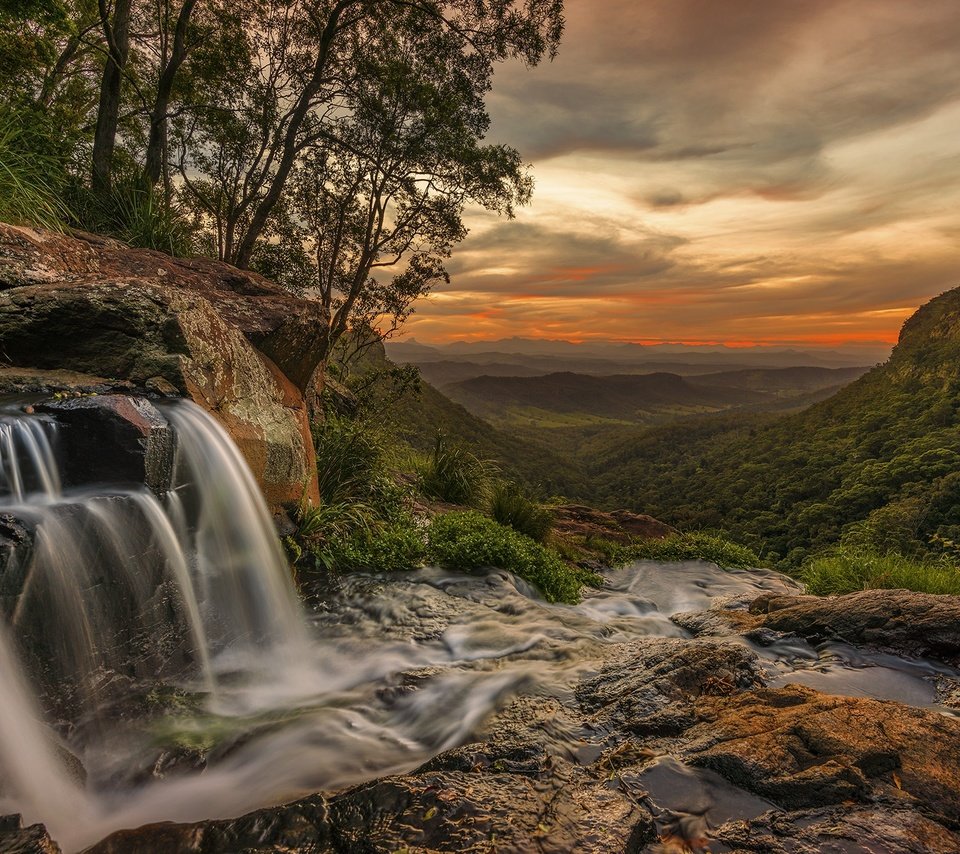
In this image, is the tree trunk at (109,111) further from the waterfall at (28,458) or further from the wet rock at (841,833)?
the wet rock at (841,833)

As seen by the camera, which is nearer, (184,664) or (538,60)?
(184,664)

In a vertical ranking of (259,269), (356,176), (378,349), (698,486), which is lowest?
(698,486)

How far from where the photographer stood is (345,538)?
26.2 ft

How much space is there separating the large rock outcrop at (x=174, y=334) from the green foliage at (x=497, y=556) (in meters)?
2.29

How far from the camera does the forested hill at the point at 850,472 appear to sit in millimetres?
23984

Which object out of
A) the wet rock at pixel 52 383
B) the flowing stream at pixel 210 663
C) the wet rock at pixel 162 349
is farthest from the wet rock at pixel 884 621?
the wet rock at pixel 52 383

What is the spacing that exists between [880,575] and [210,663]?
893cm

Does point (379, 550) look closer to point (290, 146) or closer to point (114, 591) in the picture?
point (114, 591)

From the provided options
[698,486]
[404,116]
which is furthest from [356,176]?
[698,486]

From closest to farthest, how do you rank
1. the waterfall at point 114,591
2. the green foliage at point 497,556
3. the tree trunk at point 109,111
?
the waterfall at point 114,591
the green foliage at point 497,556
the tree trunk at point 109,111

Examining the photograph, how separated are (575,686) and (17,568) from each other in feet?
14.2

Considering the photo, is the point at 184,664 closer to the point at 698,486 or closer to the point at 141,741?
the point at 141,741

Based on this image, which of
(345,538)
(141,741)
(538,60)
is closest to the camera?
(141,741)

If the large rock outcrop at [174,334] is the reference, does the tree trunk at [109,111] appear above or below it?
above
